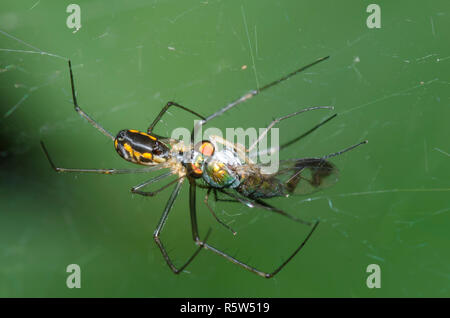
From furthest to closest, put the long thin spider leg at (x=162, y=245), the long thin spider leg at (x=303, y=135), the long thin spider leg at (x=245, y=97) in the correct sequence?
the long thin spider leg at (x=162, y=245)
the long thin spider leg at (x=303, y=135)
the long thin spider leg at (x=245, y=97)

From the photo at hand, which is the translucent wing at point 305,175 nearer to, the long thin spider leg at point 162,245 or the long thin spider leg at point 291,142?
the long thin spider leg at point 291,142

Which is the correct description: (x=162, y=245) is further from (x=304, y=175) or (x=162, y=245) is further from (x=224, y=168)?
(x=304, y=175)

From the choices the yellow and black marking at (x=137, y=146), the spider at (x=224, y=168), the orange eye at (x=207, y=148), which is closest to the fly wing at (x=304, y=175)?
the spider at (x=224, y=168)

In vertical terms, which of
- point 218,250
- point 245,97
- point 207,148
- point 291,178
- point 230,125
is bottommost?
point 218,250

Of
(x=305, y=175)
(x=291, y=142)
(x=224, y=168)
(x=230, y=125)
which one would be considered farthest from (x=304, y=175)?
(x=230, y=125)

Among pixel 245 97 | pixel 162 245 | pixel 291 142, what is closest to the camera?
pixel 245 97

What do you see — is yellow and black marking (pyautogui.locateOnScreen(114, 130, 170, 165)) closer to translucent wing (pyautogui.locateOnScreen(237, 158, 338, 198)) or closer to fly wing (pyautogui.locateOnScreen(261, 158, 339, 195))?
translucent wing (pyautogui.locateOnScreen(237, 158, 338, 198))

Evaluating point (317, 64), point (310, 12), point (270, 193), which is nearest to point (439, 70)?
point (317, 64)

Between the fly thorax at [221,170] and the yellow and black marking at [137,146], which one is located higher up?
the yellow and black marking at [137,146]
